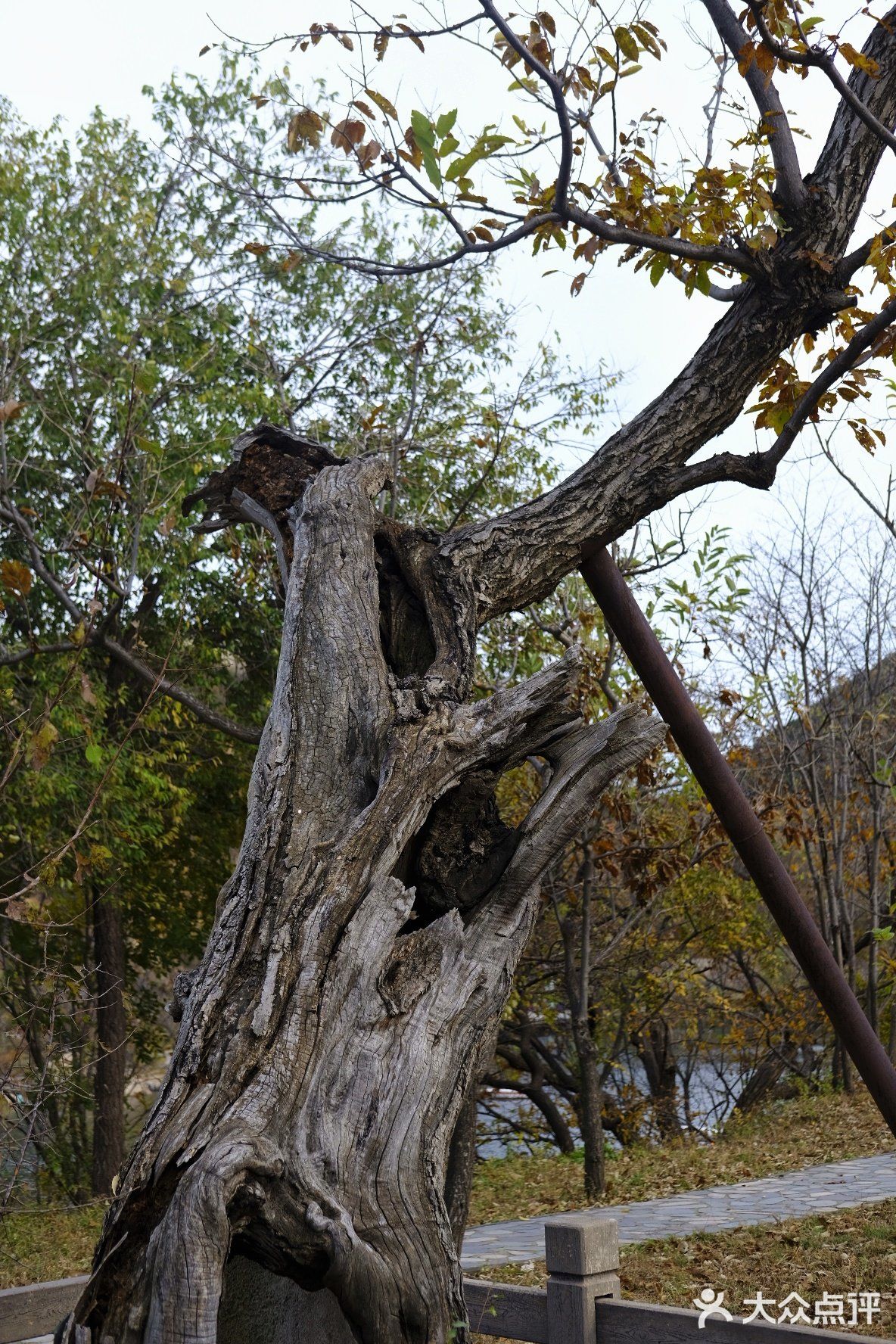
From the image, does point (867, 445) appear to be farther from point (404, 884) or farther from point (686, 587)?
point (686, 587)

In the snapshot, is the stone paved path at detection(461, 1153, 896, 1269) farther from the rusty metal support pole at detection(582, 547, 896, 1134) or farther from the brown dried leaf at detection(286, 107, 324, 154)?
the brown dried leaf at detection(286, 107, 324, 154)

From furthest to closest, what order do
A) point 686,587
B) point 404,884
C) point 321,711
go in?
point 686,587 < point 321,711 < point 404,884

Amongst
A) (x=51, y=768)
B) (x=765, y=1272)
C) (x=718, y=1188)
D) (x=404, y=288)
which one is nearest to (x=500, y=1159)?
(x=718, y=1188)

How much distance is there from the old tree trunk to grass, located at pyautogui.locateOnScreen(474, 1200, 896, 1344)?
10.8 ft

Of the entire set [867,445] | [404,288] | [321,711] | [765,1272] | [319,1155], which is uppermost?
[404,288]

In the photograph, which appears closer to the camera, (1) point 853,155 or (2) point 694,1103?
(1) point 853,155

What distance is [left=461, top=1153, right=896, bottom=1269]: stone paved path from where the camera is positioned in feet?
23.5

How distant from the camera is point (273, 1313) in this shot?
266 centimetres

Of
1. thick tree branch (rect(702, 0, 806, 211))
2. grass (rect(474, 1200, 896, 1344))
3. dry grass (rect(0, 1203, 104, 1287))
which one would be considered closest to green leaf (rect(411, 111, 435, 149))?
thick tree branch (rect(702, 0, 806, 211))

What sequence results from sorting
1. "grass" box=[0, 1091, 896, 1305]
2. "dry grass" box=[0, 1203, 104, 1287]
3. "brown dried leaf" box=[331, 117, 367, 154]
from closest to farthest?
"brown dried leaf" box=[331, 117, 367, 154] → "grass" box=[0, 1091, 896, 1305] → "dry grass" box=[0, 1203, 104, 1287]

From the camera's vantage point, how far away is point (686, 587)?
28.8ft

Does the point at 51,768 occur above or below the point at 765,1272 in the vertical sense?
above

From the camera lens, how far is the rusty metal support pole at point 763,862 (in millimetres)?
3984

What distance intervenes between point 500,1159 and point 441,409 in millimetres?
8815
